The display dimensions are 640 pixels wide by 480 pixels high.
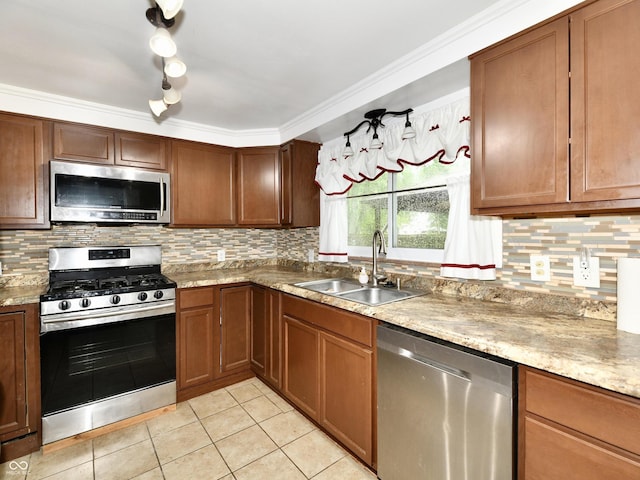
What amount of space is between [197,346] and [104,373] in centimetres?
62

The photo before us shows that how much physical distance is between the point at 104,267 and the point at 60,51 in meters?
1.56

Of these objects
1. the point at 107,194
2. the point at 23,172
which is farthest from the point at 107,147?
the point at 23,172

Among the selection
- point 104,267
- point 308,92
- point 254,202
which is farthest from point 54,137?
point 308,92

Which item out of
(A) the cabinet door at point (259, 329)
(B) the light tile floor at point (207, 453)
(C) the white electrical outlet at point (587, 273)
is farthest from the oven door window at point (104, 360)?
(C) the white electrical outlet at point (587, 273)

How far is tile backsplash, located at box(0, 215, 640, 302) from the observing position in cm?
141

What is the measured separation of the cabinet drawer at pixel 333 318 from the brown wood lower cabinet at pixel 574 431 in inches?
29.4

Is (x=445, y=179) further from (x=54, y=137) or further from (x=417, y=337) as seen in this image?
(x=54, y=137)

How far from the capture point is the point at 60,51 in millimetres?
1722

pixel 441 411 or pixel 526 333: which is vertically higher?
pixel 526 333

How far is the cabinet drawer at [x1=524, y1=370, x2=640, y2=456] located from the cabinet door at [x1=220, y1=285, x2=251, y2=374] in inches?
85.2

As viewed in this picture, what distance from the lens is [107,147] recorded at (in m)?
2.46

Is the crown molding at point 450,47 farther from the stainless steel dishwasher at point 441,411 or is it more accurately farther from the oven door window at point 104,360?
the oven door window at point 104,360

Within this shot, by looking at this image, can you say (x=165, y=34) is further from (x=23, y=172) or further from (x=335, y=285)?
(x=335, y=285)

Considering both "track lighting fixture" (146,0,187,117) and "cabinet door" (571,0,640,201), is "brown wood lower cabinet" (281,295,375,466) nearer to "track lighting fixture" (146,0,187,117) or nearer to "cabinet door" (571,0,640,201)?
"cabinet door" (571,0,640,201)
